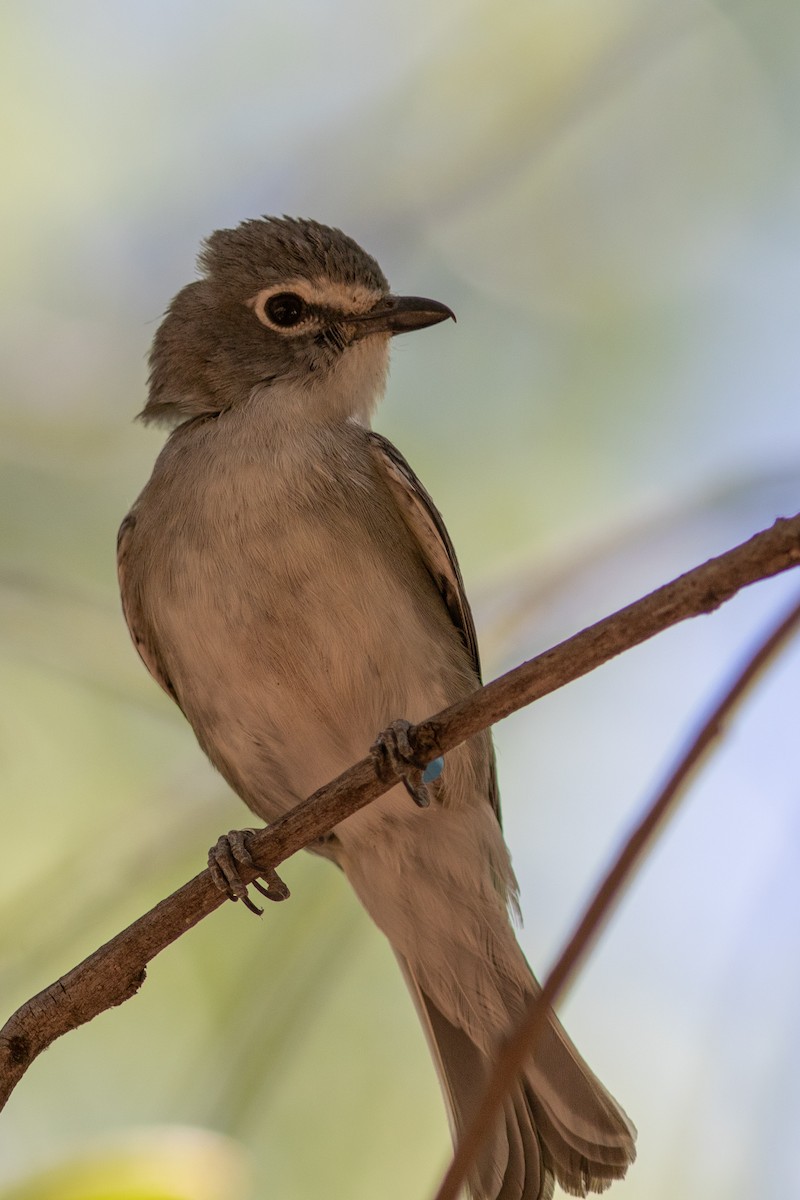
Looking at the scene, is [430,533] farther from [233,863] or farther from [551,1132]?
[551,1132]

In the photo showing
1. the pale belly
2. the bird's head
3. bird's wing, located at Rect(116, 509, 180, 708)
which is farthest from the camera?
the bird's head

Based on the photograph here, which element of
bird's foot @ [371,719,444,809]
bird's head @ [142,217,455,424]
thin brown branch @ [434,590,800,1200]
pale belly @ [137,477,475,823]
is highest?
bird's head @ [142,217,455,424]

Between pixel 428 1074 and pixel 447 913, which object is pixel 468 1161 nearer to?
pixel 447 913

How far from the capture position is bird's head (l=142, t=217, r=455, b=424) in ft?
15.4

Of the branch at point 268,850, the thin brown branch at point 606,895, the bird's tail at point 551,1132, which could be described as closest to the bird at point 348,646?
the bird's tail at point 551,1132

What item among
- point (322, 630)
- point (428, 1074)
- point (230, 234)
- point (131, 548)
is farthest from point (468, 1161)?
point (230, 234)

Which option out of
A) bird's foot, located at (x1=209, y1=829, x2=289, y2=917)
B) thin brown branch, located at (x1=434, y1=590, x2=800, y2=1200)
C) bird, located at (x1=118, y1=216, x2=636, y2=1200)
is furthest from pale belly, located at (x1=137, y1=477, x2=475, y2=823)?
thin brown branch, located at (x1=434, y1=590, x2=800, y2=1200)

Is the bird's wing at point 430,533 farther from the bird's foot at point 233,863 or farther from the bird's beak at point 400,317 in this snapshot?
the bird's foot at point 233,863

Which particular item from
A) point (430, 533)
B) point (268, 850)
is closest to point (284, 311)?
point (430, 533)

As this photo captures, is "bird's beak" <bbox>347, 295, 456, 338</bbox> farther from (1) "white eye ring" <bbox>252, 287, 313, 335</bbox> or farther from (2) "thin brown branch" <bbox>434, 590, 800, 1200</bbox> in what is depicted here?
(2) "thin brown branch" <bbox>434, 590, 800, 1200</bbox>

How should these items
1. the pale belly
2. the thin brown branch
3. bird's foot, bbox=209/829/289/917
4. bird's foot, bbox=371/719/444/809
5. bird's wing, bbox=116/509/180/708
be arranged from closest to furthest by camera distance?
the thin brown branch
bird's foot, bbox=371/719/444/809
bird's foot, bbox=209/829/289/917
the pale belly
bird's wing, bbox=116/509/180/708

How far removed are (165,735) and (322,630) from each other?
1.96 m

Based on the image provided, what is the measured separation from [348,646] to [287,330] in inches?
56.6

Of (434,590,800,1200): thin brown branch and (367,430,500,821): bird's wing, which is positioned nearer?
(434,590,800,1200): thin brown branch
